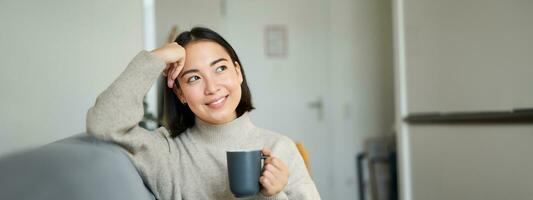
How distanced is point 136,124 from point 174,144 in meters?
0.18

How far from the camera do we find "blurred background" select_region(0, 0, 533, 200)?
1.35 meters

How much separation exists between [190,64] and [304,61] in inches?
131

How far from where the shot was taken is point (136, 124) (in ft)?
3.72

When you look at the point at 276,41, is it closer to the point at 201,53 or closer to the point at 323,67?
the point at 323,67

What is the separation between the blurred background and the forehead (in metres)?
0.36

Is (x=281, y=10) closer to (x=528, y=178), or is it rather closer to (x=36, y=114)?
(x=528, y=178)

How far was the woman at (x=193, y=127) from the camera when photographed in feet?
3.57

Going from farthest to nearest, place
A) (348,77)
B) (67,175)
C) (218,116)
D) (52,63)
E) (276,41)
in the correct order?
(348,77) < (276,41) < (52,63) < (218,116) < (67,175)

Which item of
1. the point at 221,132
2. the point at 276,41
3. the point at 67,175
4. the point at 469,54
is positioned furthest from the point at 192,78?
the point at 276,41

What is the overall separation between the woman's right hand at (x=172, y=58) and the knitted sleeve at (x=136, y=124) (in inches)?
0.7

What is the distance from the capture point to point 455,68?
281cm

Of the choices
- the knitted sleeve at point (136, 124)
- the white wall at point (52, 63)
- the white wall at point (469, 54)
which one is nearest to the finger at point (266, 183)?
the knitted sleeve at point (136, 124)

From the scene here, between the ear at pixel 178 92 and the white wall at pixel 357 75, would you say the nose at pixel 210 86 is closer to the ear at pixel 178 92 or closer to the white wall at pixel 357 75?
the ear at pixel 178 92

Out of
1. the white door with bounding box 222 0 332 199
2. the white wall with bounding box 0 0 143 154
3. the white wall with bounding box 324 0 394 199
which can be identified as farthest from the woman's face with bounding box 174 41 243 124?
the white wall with bounding box 324 0 394 199
